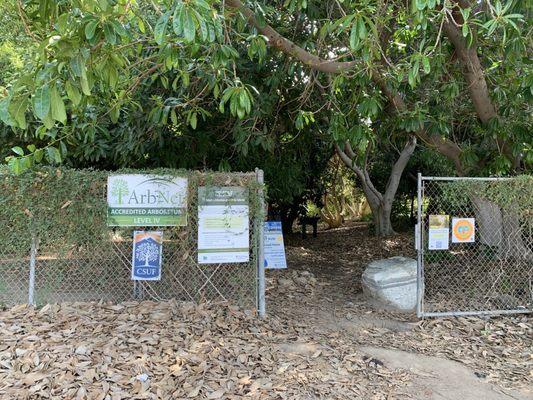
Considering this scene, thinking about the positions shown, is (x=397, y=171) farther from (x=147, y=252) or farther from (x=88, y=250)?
(x=88, y=250)

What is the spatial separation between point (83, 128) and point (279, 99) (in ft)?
11.4

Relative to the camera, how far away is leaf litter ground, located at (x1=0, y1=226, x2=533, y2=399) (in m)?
4.09

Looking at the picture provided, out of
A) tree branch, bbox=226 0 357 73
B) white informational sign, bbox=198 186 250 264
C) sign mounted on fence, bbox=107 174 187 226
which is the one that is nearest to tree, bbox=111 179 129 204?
sign mounted on fence, bbox=107 174 187 226

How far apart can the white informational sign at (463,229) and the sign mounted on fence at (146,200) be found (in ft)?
11.8

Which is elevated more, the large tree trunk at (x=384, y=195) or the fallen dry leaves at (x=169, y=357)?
the large tree trunk at (x=384, y=195)

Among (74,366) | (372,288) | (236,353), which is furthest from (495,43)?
(74,366)

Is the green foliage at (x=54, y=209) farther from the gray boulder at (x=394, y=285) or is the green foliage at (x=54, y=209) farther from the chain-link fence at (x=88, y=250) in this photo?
the gray boulder at (x=394, y=285)

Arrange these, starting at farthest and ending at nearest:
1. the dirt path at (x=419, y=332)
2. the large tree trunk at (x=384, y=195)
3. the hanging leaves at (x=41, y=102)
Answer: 1. the large tree trunk at (x=384, y=195)
2. the dirt path at (x=419, y=332)
3. the hanging leaves at (x=41, y=102)

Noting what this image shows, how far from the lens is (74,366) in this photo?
415 centimetres

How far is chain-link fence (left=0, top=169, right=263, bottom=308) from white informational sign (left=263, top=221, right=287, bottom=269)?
2761 mm

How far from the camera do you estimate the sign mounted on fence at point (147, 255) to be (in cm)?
552

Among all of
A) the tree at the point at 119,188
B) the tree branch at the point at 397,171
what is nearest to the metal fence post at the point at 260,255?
the tree at the point at 119,188

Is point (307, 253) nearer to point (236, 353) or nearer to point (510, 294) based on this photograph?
point (510, 294)

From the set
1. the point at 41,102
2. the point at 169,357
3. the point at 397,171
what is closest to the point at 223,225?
the point at 169,357
